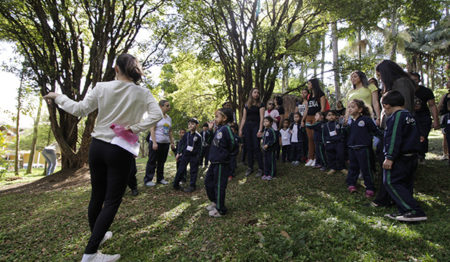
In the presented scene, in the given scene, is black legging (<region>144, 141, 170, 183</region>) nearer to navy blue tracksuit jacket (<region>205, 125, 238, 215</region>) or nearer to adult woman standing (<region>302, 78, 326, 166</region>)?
navy blue tracksuit jacket (<region>205, 125, 238, 215</region>)

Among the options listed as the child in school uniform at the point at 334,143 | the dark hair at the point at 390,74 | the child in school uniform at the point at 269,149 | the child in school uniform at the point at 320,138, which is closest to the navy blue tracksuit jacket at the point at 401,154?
the dark hair at the point at 390,74

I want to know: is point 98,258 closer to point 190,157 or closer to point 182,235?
point 182,235

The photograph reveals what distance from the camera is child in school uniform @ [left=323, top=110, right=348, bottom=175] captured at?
578 centimetres

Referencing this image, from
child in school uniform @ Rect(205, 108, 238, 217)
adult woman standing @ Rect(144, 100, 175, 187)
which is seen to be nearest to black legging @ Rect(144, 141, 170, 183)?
adult woman standing @ Rect(144, 100, 175, 187)

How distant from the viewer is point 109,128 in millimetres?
2498

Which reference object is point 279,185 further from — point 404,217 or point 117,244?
point 117,244

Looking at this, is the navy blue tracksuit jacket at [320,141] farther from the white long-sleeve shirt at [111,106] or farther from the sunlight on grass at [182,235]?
the white long-sleeve shirt at [111,106]

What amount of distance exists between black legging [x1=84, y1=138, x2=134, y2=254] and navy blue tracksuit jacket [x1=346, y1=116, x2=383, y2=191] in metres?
3.99

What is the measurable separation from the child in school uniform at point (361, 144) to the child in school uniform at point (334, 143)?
1086 millimetres

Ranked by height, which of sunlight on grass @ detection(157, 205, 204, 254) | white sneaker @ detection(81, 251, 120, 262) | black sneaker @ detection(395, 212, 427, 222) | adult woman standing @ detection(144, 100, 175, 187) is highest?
adult woman standing @ detection(144, 100, 175, 187)

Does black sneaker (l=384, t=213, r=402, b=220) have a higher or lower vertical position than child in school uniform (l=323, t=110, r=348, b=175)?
lower

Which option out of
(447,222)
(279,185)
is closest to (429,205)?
(447,222)

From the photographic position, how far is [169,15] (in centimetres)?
1045

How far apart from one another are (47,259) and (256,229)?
2.57 meters
